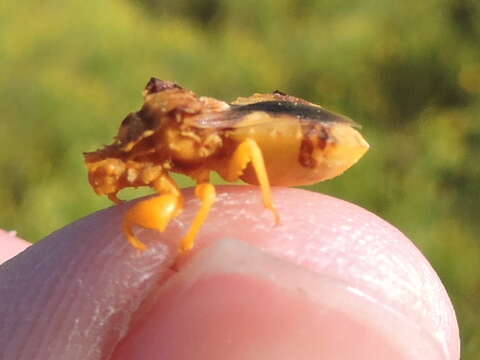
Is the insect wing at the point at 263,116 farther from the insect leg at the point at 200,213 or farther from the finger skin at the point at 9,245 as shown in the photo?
the finger skin at the point at 9,245

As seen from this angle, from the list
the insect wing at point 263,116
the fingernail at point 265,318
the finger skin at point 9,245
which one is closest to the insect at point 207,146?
the insect wing at point 263,116

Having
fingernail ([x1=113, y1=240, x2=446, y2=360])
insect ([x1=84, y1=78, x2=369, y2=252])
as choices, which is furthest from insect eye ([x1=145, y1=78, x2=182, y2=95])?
fingernail ([x1=113, y1=240, x2=446, y2=360])

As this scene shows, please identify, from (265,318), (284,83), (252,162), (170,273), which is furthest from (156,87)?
(284,83)

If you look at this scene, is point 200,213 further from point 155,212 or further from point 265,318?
point 265,318

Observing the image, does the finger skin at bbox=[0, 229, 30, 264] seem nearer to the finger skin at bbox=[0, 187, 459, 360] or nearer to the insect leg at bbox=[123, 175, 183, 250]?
the finger skin at bbox=[0, 187, 459, 360]

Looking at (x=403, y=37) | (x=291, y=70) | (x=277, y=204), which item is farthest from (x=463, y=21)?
(x=277, y=204)
